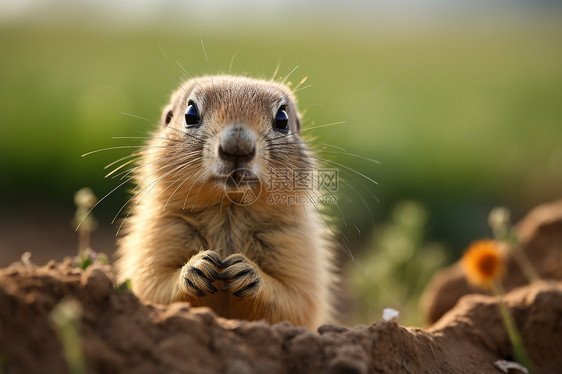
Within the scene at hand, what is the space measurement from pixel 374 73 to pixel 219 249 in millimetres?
12203

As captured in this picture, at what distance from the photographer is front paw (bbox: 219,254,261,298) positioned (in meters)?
3.12

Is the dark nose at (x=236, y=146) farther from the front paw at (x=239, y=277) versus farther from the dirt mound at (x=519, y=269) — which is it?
the dirt mound at (x=519, y=269)

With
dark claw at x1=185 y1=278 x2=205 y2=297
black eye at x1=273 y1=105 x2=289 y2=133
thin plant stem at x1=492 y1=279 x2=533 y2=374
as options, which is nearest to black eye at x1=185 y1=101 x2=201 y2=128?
black eye at x1=273 y1=105 x2=289 y2=133

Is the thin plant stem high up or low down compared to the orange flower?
down

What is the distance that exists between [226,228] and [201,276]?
0.61 metres

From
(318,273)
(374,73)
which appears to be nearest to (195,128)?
(318,273)

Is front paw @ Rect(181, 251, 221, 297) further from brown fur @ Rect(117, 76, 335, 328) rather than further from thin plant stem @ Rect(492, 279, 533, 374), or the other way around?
thin plant stem @ Rect(492, 279, 533, 374)

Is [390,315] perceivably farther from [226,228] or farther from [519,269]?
[519,269]

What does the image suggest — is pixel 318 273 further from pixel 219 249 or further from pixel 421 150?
pixel 421 150

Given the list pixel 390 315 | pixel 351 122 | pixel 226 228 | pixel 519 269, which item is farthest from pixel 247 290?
pixel 351 122

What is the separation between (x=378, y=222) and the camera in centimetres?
859

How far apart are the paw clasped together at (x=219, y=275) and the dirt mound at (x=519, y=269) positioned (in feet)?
8.48

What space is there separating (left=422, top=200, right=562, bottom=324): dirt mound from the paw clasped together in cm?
259

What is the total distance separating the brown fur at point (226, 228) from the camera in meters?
3.34
